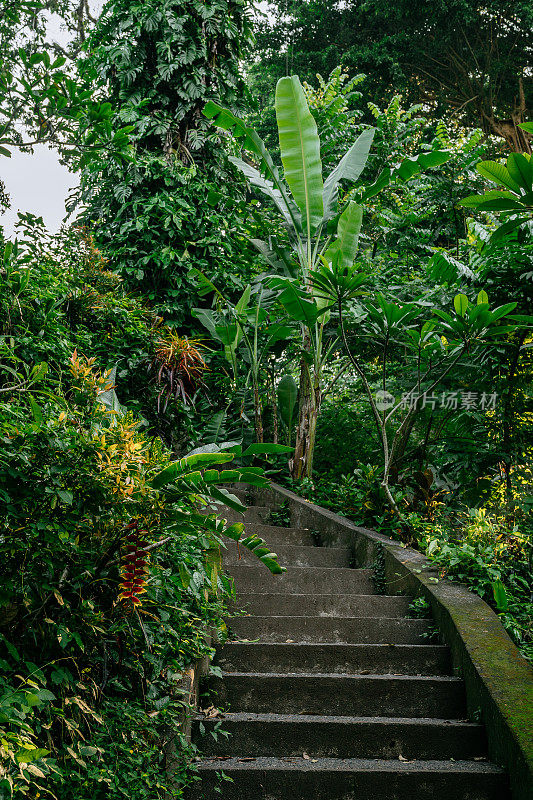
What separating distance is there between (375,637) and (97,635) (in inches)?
73.9

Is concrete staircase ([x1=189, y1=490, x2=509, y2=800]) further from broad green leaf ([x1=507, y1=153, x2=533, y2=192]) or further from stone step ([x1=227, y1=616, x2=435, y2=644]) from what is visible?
broad green leaf ([x1=507, y1=153, x2=533, y2=192])

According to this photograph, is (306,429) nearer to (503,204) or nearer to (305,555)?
(305,555)

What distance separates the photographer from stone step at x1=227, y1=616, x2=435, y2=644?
3451mm

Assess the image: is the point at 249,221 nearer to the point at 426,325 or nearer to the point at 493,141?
the point at 426,325

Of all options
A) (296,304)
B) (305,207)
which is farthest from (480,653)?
(305,207)

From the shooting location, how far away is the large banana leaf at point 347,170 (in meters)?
6.06

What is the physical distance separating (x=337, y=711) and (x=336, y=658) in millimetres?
323

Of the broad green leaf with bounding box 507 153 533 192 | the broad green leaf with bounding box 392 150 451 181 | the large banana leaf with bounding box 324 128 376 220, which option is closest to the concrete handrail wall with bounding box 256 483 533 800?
the broad green leaf with bounding box 507 153 533 192

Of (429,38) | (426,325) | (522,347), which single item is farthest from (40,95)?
(429,38)

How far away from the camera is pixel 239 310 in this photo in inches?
231

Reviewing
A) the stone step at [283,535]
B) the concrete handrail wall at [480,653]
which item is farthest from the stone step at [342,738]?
the stone step at [283,535]

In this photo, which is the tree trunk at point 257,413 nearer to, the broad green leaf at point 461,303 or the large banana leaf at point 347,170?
the large banana leaf at point 347,170

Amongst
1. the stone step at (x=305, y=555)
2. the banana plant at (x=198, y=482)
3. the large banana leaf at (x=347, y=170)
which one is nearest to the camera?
the banana plant at (x=198, y=482)

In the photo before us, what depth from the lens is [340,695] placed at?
2982 mm
